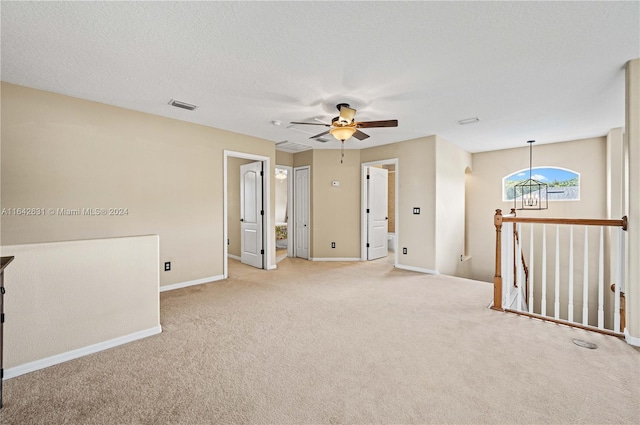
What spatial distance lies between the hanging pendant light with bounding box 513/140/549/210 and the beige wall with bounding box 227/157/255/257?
6.07 meters

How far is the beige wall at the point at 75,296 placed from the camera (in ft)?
6.74

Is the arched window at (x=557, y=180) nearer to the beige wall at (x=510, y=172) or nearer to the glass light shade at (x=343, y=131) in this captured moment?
the beige wall at (x=510, y=172)

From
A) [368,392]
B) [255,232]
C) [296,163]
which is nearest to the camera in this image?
[368,392]

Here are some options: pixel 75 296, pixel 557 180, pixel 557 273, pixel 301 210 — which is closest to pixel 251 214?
pixel 301 210

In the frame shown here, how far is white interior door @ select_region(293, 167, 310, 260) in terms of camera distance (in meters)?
6.50

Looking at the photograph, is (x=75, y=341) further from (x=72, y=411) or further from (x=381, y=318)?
(x=381, y=318)

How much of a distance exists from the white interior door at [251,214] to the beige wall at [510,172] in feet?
16.4

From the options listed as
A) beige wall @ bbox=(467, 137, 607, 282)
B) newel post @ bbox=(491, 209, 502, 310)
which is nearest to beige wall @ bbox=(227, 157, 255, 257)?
newel post @ bbox=(491, 209, 502, 310)

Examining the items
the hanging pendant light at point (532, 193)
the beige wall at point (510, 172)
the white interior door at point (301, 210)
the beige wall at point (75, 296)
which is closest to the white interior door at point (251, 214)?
the white interior door at point (301, 210)

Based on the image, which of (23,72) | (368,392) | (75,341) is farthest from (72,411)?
(23,72)

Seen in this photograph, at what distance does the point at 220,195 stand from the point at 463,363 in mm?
3958

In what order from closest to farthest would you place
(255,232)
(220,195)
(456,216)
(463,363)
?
(463,363) < (220,195) < (255,232) < (456,216)

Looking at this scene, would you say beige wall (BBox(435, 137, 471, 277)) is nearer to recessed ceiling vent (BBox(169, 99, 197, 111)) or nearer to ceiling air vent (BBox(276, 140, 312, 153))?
ceiling air vent (BBox(276, 140, 312, 153))

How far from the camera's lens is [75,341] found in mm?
2299
